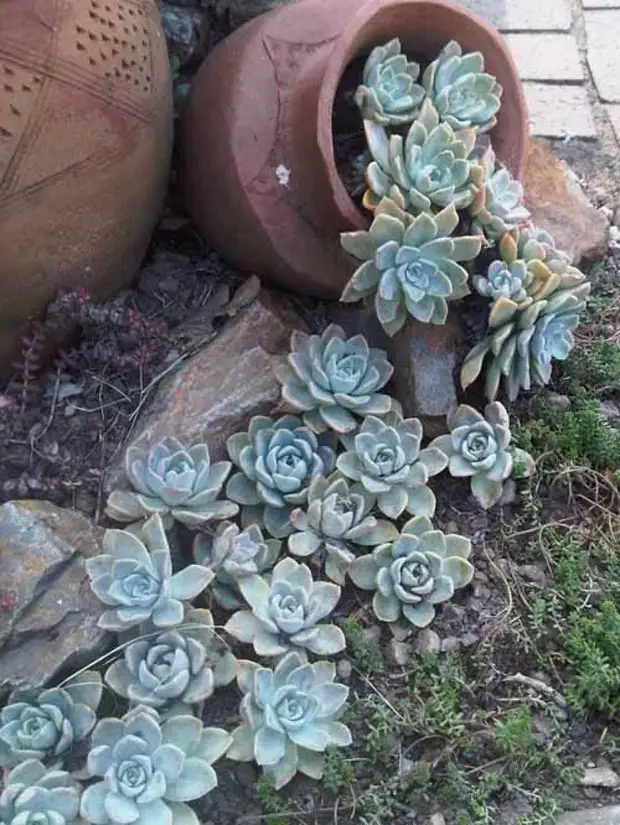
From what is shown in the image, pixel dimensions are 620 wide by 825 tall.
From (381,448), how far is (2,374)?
69 cm

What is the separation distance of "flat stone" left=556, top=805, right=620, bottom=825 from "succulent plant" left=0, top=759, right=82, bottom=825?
0.69m

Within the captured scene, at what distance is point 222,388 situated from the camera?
1794 mm

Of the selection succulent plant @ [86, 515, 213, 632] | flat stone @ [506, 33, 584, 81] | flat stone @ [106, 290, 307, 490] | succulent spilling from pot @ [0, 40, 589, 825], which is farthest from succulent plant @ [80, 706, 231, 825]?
flat stone @ [506, 33, 584, 81]

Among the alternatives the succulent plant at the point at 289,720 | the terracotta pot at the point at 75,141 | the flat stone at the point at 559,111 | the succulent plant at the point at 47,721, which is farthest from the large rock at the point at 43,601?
the flat stone at the point at 559,111

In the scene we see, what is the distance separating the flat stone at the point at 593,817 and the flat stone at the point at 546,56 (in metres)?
1.89

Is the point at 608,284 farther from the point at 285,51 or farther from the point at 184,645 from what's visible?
the point at 184,645

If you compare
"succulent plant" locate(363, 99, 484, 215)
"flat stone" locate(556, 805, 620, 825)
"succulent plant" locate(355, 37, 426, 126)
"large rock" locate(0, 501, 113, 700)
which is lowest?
"flat stone" locate(556, 805, 620, 825)

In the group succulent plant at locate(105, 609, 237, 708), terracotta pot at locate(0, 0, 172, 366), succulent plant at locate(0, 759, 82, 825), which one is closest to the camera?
succulent plant at locate(0, 759, 82, 825)

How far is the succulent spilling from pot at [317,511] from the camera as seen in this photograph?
4.63ft

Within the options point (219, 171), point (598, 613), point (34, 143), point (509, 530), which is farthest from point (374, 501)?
point (34, 143)

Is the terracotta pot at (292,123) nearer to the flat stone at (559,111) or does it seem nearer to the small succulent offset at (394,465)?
the small succulent offset at (394,465)

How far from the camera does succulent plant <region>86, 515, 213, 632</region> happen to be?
58.4 inches

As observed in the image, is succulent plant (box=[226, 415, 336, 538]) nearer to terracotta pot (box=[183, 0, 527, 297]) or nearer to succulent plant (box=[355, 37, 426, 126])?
terracotta pot (box=[183, 0, 527, 297])

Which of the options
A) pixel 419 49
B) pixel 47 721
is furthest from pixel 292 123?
pixel 47 721
